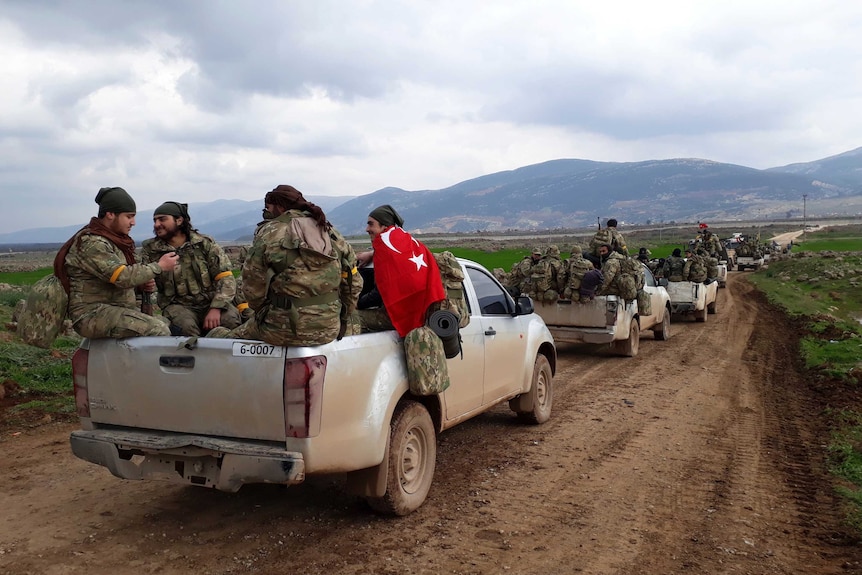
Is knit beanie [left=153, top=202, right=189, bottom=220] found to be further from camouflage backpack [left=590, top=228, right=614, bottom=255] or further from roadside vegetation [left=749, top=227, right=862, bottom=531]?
camouflage backpack [left=590, top=228, right=614, bottom=255]

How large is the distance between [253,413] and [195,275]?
84.8 inches

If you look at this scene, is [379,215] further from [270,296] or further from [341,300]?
[270,296]

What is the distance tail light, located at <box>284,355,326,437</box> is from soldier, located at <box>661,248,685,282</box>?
16.6 meters

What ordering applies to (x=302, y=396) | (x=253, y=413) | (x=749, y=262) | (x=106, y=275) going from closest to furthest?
1. (x=302, y=396)
2. (x=253, y=413)
3. (x=106, y=275)
4. (x=749, y=262)

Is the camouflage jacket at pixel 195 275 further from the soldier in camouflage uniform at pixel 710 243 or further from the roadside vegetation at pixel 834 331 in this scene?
the soldier in camouflage uniform at pixel 710 243

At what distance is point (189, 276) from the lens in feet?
19.0

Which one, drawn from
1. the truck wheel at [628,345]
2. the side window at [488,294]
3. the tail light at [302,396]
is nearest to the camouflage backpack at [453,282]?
the side window at [488,294]

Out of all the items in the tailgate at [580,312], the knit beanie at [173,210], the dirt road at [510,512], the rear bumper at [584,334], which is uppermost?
the knit beanie at [173,210]

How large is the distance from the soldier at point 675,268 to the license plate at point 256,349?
654 inches

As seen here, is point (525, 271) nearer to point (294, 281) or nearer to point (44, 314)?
point (294, 281)

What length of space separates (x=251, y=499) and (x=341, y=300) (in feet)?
6.07

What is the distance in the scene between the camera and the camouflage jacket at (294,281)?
4.16 m

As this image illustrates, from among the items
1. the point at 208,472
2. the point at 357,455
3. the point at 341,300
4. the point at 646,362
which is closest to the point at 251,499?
the point at 208,472

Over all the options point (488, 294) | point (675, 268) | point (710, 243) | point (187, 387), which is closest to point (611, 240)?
point (675, 268)
